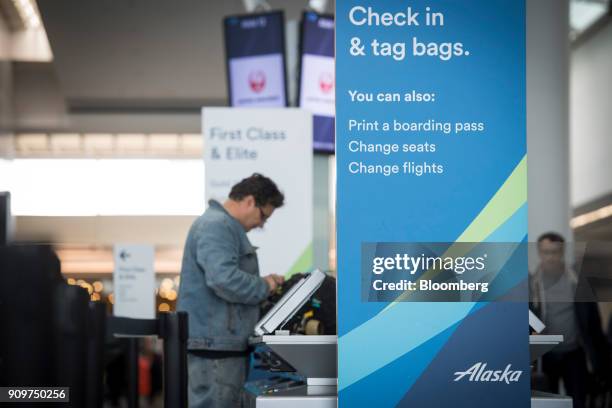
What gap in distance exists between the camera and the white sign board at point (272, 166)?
6.33 metres

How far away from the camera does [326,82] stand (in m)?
8.27

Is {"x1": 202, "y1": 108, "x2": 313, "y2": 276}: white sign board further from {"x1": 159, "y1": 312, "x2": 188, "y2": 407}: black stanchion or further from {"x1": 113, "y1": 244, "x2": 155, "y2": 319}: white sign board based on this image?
{"x1": 113, "y1": 244, "x2": 155, "y2": 319}: white sign board

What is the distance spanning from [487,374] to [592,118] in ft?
50.7

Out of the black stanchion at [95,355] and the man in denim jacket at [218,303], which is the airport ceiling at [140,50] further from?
the black stanchion at [95,355]

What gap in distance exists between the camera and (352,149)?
9.20ft

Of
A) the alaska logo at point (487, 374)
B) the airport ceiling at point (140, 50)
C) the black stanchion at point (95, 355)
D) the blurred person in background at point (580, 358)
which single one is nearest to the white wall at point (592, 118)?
the airport ceiling at point (140, 50)

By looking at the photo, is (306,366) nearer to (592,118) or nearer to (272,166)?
(272,166)

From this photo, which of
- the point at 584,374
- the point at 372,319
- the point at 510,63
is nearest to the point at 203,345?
the point at 372,319

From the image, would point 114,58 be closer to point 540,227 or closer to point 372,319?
point 540,227

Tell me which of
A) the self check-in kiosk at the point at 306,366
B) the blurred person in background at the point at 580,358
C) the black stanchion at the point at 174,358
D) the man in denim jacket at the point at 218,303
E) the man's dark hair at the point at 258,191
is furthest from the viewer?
the blurred person in background at the point at 580,358

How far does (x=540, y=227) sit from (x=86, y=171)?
12.2m

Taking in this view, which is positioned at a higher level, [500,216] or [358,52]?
[358,52]

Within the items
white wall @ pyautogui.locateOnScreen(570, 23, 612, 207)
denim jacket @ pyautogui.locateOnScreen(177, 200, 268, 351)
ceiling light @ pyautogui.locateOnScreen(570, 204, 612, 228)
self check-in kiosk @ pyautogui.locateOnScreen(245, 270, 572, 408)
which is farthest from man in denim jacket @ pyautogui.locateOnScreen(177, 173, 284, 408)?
white wall @ pyautogui.locateOnScreen(570, 23, 612, 207)

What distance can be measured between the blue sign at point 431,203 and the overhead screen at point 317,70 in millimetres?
5260
